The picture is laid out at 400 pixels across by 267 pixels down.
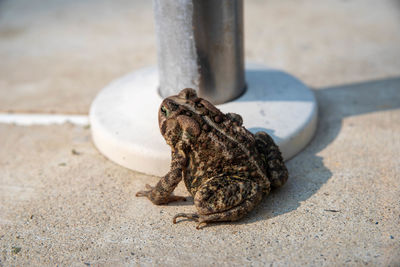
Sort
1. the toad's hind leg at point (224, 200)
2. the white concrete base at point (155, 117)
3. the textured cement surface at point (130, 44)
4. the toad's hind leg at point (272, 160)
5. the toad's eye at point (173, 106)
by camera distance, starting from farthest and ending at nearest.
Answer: the textured cement surface at point (130, 44)
the white concrete base at point (155, 117)
the toad's hind leg at point (272, 160)
the toad's eye at point (173, 106)
the toad's hind leg at point (224, 200)

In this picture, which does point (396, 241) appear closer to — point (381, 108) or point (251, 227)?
point (251, 227)

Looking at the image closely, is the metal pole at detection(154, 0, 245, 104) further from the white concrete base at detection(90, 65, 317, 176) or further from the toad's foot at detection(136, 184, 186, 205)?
the toad's foot at detection(136, 184, 186, 205)

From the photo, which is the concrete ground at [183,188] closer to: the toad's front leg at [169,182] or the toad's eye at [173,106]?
the toad's front leg at [169,182]

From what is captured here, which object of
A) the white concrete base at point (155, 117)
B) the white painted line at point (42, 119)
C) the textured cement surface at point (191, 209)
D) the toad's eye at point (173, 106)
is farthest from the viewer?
the white painted line at point (42, 119)

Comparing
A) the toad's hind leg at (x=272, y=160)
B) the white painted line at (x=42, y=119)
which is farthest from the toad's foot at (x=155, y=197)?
the white painted line at (x=42, y=119)

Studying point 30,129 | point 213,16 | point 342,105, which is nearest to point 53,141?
point 30,129
